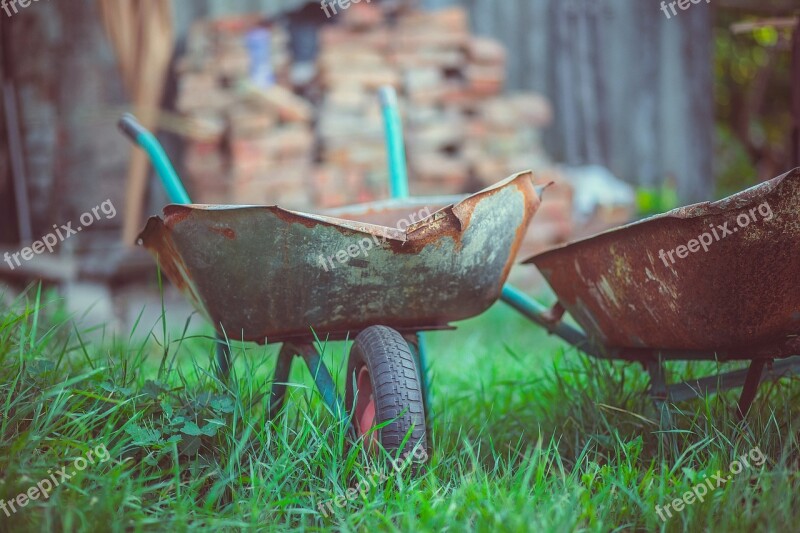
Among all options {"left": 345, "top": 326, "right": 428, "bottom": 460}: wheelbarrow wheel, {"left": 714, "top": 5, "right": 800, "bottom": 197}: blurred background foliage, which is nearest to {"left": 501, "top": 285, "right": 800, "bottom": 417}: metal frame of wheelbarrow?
{"left": 345, "top": 326, "right": 428, "bottom": 460}: wheelbarrow wheel

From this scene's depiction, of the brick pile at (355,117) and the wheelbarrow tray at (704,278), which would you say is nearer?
the wheelbarrow tray at (704,278)

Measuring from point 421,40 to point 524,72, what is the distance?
1.23 m

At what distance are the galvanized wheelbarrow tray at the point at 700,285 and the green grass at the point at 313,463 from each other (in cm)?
13

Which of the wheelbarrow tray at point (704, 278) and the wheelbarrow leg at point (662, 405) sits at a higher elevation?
the wheelbarrow tray at point (704, 278)

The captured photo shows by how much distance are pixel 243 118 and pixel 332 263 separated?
272cm

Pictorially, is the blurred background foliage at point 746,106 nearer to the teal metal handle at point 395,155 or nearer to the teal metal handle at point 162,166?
the teal metal handle at point 395,155

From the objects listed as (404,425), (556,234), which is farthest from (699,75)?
(404,425)

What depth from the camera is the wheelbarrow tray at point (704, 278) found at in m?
1.36

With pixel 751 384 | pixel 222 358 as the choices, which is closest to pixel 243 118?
pixel 222 358

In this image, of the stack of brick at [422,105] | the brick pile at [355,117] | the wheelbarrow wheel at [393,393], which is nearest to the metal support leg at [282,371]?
the wheelbarrow wheel at [393,393]

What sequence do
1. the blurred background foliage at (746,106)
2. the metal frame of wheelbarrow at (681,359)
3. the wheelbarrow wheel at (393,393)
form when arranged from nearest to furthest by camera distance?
1. the wheelbarrow wheel at (393,393)
2. the metal frame of wheelbarrow at (681,359)
3. the blurred background foliage at (746,106)

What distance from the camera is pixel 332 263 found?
1571 mm

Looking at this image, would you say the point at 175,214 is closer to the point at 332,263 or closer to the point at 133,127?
the point at 332,263

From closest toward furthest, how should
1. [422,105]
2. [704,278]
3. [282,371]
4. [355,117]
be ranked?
[704,278] → [282,371] → [355,117] → [422,105]
